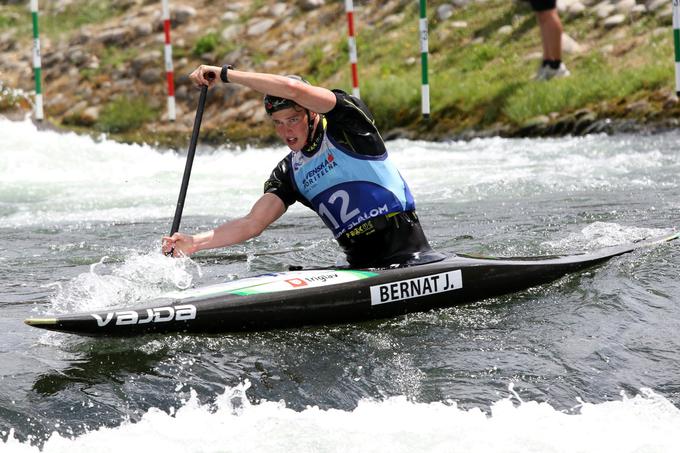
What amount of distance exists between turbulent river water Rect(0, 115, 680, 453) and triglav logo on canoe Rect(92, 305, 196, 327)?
102 millimetres

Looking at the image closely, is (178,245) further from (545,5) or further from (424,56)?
(545,5)

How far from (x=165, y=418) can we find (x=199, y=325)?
2.74ft

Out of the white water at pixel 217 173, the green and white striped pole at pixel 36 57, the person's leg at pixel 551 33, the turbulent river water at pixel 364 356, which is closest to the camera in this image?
the turbulent river water at pixel 364 356

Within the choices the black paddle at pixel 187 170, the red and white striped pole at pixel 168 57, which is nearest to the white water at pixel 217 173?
the red and white striped pole at pixel 168 57

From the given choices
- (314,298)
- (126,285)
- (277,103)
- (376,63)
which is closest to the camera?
(277,103)

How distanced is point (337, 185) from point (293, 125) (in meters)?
0.35

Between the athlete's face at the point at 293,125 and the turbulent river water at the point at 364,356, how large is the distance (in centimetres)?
79

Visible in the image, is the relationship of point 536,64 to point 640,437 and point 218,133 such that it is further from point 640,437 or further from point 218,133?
point 640,437

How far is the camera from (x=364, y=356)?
14.2 ft

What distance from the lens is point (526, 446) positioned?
11.1 feet

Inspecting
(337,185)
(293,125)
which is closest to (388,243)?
(337,185)

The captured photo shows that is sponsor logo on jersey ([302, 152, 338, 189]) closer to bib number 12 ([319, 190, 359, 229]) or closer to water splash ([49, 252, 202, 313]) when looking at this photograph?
bib number 12 ([319, 190, 359, 229])

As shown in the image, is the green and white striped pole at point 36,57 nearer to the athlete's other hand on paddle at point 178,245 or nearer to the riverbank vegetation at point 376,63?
the riverbank vegetation at point 376,63

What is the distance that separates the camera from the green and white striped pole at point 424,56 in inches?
414
